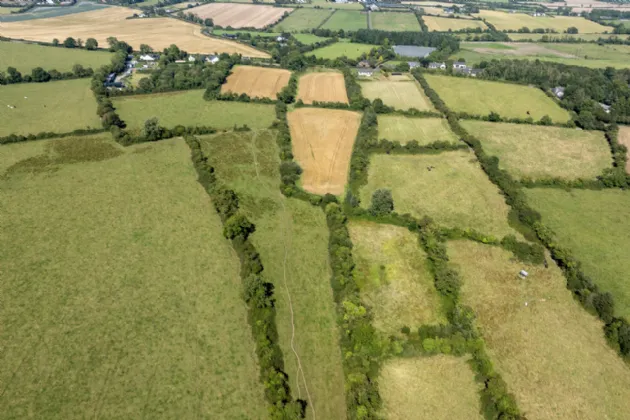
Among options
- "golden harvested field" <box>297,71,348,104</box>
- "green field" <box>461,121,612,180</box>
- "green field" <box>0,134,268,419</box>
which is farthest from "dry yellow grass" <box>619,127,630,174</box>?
"green field" <box>0,134,268,419</box>

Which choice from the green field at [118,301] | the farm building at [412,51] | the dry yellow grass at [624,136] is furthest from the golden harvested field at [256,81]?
the dry yellow grass at [624,136]

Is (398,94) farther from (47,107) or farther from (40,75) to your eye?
(40,75)

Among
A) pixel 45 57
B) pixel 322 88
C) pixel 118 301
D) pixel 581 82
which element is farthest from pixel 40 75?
pixel 581 82

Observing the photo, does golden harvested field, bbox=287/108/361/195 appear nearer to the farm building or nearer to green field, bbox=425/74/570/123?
green field, bbox=425/74/570/123

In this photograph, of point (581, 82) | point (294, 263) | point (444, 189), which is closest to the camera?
point (294, 263)

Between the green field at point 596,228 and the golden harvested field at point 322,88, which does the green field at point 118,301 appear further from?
the golden harvested field at point 322,88

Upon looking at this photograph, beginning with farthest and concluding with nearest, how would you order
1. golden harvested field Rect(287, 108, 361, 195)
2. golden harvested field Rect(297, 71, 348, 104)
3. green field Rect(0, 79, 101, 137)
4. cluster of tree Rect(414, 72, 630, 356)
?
golden harvested field Rect(297, 71, 348, 104)
green field Rect(0, 79, 101, 137)
golden harvested field Rect(287, 108, 361, 195)
cluster of tree Rect(414, 72, 630, 356)
